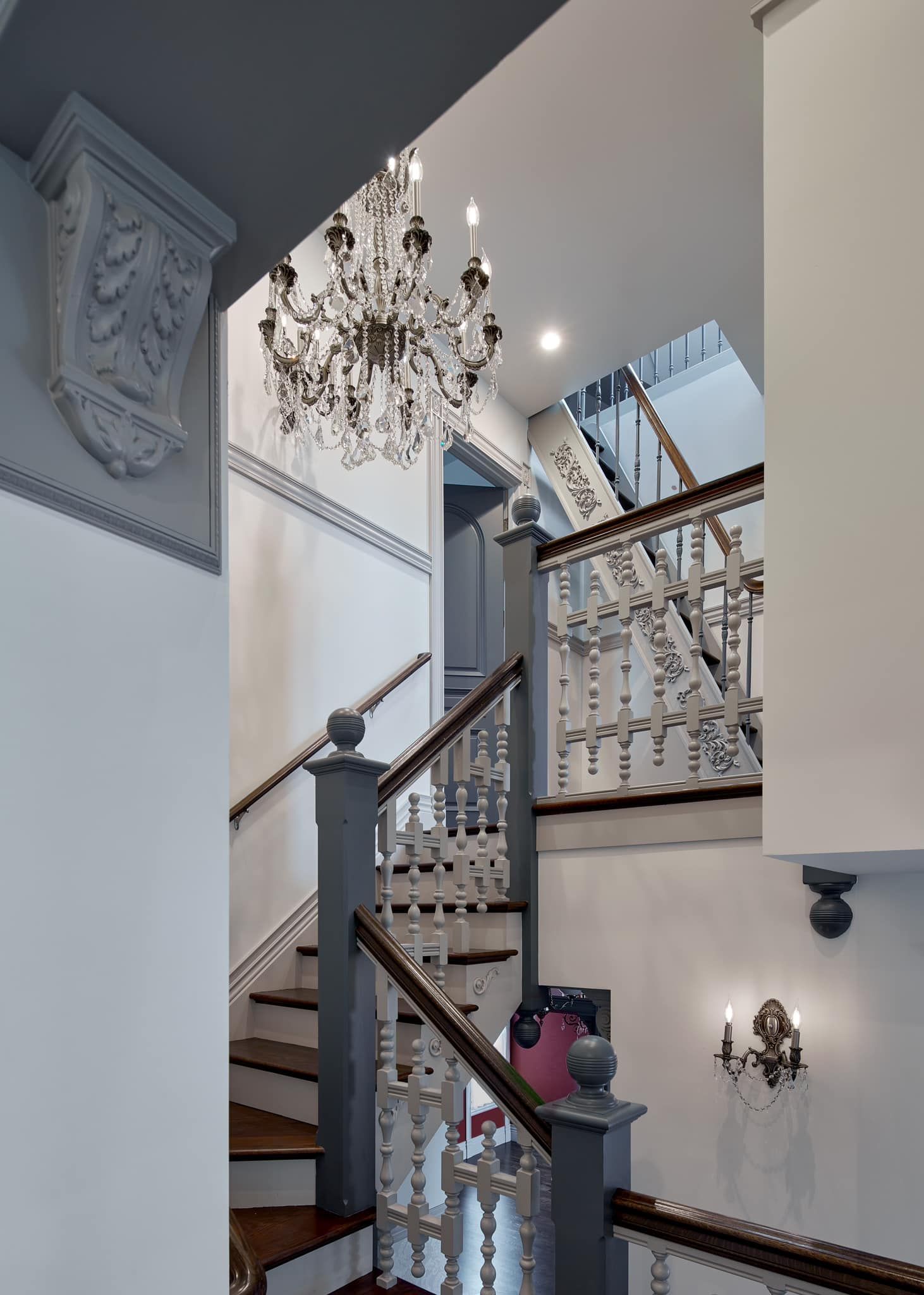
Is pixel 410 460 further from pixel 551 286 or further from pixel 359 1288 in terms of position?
pixel 359 1288

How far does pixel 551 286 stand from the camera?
16.5 ft

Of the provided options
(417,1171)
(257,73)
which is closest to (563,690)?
(417,1171)

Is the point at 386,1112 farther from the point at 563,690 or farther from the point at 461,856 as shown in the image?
the point at 563,690

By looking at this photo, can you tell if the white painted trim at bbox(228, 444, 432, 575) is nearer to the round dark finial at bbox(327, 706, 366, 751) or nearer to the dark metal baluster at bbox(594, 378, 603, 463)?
the round dark finial at bbox(327, 706, 366, 751)

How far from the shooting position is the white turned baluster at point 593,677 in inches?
124

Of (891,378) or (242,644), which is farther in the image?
(242,644)

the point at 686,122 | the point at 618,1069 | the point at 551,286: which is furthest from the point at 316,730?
the point at 686,122

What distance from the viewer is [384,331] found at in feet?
10.5

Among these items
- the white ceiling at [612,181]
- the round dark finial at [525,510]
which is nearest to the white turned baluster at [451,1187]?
the round dark finial at [525,510]

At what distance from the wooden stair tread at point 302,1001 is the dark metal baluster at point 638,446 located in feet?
11.7

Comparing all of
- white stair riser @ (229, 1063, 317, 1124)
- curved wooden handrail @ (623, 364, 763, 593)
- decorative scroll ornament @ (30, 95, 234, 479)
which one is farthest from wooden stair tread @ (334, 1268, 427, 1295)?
curved wooden handrail @ (623, 364, 763, 593)

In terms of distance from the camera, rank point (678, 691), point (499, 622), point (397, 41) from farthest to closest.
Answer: point (499, 622) → point (678, 691) → point (397, 41)

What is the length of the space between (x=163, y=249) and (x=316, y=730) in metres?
3.23

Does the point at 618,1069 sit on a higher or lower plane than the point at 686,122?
lower
